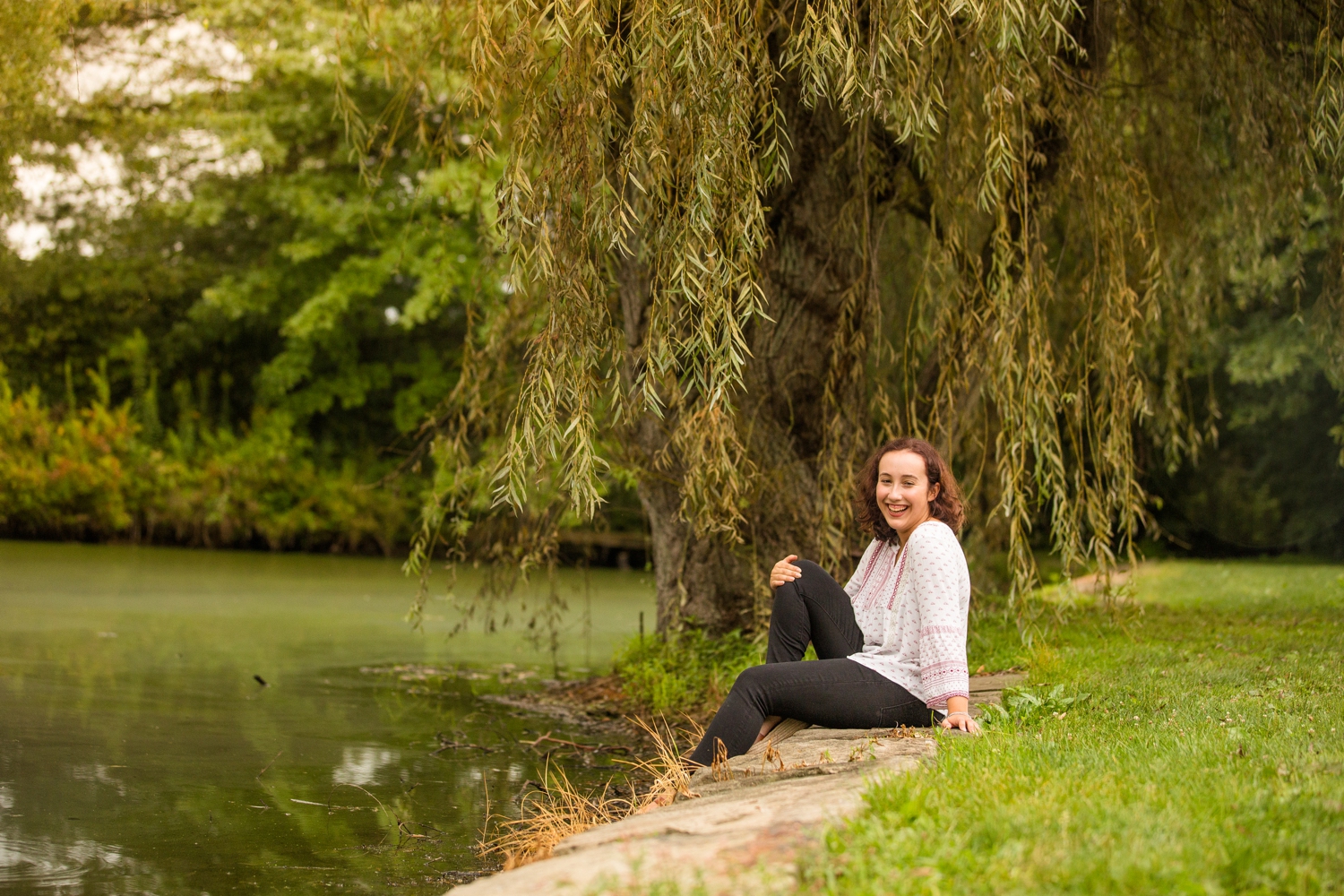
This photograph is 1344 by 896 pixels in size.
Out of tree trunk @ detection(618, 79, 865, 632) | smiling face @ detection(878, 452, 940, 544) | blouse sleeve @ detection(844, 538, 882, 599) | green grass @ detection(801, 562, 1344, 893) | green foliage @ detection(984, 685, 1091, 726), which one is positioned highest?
tree trunk @ detection(618, 79, 865, 632)

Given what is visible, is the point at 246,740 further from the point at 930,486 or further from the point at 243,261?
the point at 243,261

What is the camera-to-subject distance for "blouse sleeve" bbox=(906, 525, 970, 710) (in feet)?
13.0

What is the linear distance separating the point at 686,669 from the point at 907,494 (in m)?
3.31

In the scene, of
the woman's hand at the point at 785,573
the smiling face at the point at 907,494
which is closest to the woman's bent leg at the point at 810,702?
the woman's hand at the point at 785,573

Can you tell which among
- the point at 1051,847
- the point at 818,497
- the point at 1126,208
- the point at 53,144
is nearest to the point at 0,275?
the point at 53,144

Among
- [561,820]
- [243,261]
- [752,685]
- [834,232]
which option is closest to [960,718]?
[752,685]

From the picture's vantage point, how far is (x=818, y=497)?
22.8 ft

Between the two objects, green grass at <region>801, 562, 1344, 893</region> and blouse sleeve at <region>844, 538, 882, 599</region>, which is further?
blouse sleeve at <region>844, 538, 882, 599</region>

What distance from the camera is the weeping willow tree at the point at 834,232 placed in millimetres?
5012

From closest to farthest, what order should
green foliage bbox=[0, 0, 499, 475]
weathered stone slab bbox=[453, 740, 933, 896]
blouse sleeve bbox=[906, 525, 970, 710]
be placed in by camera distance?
weathered stone slab bbox=[453, 740, 933, 896], blouse sleeve bbox=[906, 525, 970, 710], green foliage bbox=[0, 0, 499, 475]

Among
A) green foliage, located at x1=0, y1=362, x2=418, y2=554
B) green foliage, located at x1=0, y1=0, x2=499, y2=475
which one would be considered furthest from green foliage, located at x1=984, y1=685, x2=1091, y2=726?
green foliage, located at x1=0, y1=362, x2=418, y2=554

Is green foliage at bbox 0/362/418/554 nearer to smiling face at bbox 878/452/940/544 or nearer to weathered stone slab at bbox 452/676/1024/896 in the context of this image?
smiling face at bbox 878/452/940/544

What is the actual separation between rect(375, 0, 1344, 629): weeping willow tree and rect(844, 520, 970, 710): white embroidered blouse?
1044 millimetres

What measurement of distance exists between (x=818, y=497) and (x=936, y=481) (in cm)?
257
